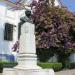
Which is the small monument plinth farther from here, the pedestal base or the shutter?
the shutter

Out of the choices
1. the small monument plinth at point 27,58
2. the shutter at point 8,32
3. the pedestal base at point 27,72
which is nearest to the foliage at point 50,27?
the shutter at point 8,32

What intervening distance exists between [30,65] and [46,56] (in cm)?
1456

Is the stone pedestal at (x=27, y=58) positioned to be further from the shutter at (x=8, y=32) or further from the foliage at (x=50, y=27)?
the shutter at (x=8, y=32)

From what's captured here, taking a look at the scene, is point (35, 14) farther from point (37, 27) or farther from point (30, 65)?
point (30, 65)

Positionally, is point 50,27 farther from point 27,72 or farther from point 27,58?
point 27,72

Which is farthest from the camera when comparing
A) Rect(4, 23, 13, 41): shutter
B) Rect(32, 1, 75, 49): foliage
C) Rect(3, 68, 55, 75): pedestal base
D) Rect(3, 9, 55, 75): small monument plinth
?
Rect(4, 23, 13, 41): shutter

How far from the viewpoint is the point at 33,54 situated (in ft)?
42.5

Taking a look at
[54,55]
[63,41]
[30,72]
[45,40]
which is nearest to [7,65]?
[45,40]

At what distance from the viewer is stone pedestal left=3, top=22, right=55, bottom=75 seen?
12516mm

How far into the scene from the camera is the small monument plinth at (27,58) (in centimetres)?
A: 1252

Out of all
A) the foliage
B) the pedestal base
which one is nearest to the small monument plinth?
the pedestal base

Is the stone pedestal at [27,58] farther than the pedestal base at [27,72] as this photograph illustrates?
Yes

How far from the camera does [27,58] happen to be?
12.8m

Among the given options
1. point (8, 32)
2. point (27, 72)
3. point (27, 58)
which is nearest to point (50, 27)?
point (8, 32)
